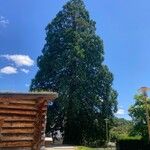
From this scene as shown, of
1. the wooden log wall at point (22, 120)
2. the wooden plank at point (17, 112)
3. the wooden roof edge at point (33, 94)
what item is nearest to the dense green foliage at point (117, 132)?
the wooden log wall at point (22, 120)

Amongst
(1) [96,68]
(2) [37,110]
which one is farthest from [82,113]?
(2) [37,110]

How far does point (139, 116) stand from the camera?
166 feet

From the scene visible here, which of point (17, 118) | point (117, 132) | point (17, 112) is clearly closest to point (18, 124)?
point (17, 118)

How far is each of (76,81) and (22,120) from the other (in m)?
38.0

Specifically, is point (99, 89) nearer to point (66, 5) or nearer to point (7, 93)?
point (66, 5)

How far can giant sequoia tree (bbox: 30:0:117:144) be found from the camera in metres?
53.0

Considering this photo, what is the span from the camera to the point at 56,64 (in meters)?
55.6

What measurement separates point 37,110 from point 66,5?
47790mm

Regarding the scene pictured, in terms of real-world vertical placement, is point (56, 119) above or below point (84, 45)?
below

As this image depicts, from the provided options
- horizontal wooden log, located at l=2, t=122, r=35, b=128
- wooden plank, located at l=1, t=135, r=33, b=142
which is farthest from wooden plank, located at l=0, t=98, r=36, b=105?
wooden plank, located at l=1, t=135, r=33, b=142

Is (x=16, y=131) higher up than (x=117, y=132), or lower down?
lower down

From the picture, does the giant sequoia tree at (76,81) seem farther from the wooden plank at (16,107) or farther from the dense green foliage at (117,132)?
the wooden plank at (16,107)

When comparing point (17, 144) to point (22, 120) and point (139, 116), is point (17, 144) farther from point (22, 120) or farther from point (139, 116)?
point (139, 116)

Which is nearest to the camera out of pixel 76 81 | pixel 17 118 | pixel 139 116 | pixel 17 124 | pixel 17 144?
pixel 17 144
